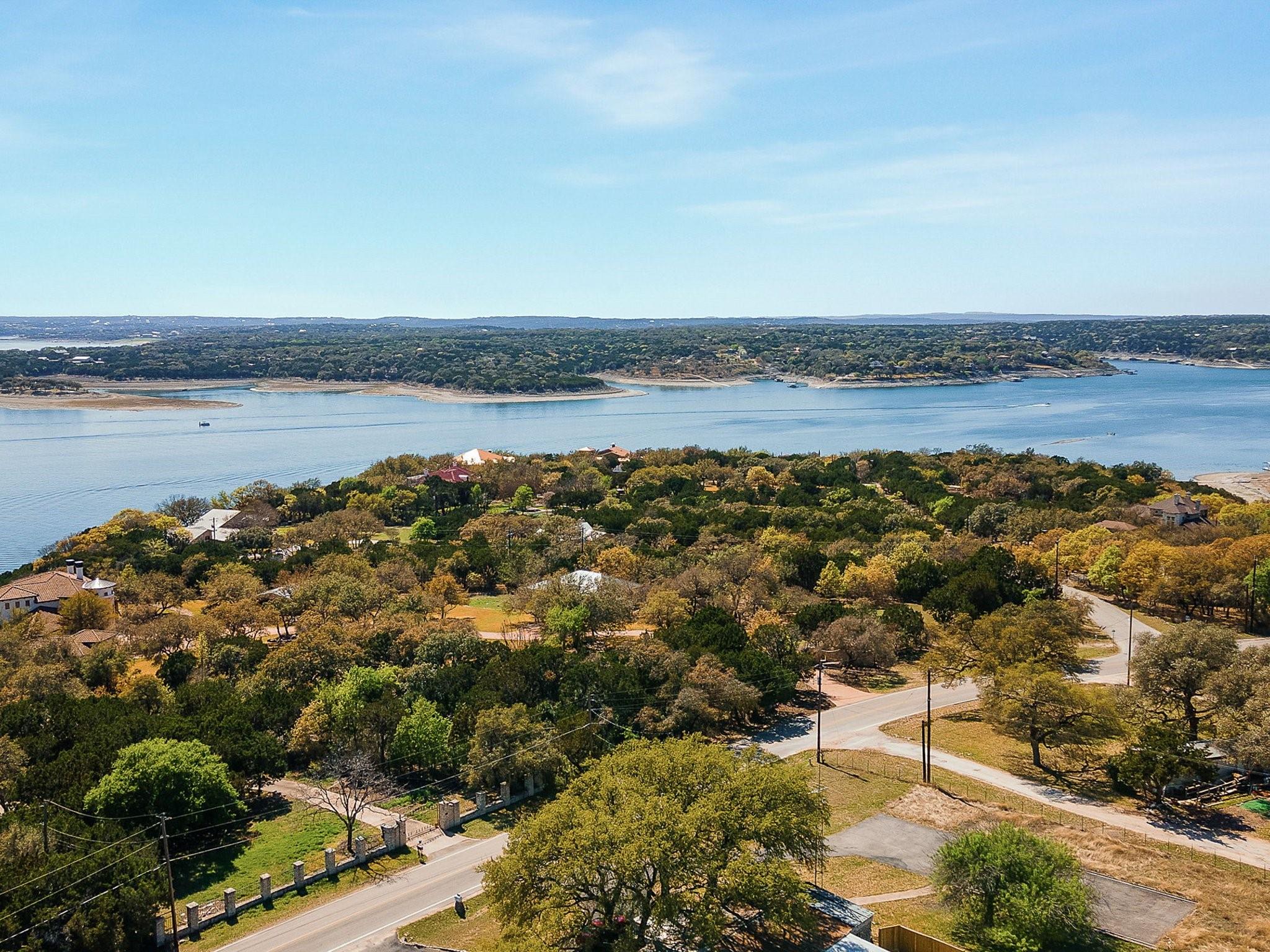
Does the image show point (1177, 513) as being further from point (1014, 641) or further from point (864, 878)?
point (864, 878)

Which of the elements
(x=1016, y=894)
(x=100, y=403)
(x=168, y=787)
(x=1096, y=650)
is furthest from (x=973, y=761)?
(x=100, y=403)

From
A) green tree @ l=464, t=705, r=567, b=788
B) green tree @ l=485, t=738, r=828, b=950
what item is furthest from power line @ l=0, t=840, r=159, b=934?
green tree @ l=464, t=705, r=567, b=788

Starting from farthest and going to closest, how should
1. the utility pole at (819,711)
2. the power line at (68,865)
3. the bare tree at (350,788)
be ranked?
the utility pole at (819,711), the bare tree at (350,788), the power line at (68,865)

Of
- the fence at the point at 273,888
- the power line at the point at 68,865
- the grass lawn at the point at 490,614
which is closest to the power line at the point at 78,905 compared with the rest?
the power line at the point at 68,865

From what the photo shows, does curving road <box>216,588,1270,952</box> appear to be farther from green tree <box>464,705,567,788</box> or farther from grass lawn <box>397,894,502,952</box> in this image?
green tree <box>464,705,567,788</box>

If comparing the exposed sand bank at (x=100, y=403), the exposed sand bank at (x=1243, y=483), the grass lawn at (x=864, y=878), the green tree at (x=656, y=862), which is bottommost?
the grass lawn at (x=864, y=878)

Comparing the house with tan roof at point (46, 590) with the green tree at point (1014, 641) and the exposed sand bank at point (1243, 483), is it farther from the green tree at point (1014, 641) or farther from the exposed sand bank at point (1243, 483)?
the exposed sand bank at point (1243, 483)

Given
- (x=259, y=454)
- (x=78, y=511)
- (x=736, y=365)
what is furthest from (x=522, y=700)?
(x=736, y=365)
